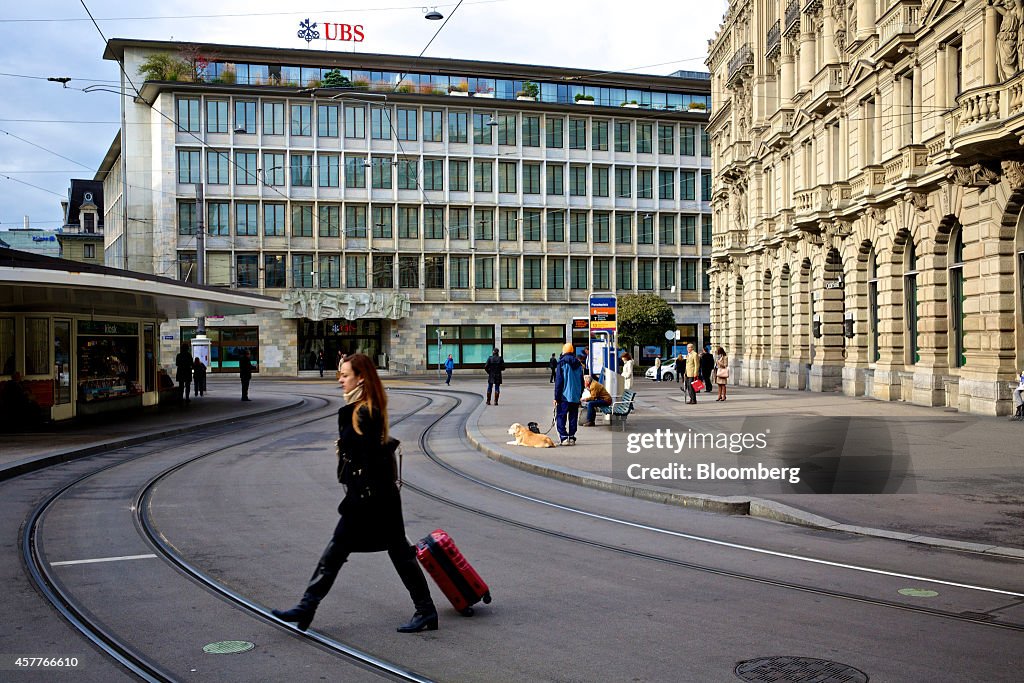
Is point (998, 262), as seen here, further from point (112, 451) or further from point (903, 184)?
point (112, 451)

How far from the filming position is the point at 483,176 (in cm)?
7138

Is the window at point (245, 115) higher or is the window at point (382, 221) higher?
the window at point (245, 115)

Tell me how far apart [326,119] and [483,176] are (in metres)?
11.7

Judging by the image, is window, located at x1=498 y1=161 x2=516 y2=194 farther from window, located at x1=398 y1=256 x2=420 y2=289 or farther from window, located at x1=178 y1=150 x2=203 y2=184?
window, located at x1=178 y1=150 x2=203 y2=184

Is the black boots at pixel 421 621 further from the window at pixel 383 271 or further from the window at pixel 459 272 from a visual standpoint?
the window at pixel 459 272

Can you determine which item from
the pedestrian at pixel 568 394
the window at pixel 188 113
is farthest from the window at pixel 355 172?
the pedestrian at pixel 568 394

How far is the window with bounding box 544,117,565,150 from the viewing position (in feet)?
238

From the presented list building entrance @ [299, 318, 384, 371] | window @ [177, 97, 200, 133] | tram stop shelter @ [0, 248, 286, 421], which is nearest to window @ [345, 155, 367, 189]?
building entrance @ [299, 318, 384, 371]

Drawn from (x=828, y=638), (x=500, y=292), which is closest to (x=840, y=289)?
(x=828, y=638)

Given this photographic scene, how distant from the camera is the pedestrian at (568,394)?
61.8 ft

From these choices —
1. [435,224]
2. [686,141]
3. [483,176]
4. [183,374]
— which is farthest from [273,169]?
[183,374]

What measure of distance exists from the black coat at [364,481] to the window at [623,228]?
69.1 meters

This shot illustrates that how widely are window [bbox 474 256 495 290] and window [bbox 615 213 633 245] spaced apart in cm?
992

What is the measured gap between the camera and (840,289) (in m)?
36.9
